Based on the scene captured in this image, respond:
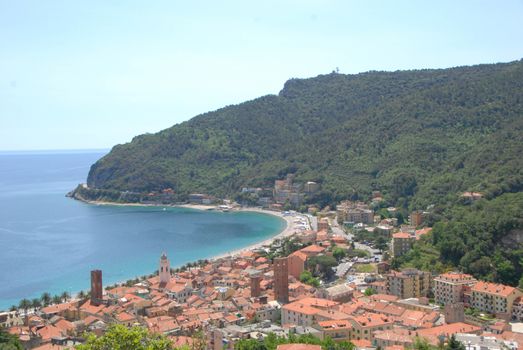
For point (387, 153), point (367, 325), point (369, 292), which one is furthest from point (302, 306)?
point (387, 153)

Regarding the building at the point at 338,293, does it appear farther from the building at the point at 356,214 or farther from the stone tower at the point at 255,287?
the building at the point at 356,214

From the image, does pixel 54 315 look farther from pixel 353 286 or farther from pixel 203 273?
pixel 353 286

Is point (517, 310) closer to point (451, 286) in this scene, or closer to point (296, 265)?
point (451, 286)

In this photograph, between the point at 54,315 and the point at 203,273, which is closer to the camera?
the point at 54,315

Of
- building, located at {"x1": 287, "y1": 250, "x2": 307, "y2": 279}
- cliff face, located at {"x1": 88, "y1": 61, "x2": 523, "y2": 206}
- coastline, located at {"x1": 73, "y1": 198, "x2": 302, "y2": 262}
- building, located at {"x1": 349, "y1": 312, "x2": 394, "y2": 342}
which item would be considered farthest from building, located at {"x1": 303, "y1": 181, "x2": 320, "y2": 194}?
building, located at {"x1": 349, "y1": 312, "x2": 394, "y2": 342}

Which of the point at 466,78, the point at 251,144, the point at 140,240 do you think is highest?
the point at 466,78

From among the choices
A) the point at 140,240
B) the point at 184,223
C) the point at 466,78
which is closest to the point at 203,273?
the point at 140,240
